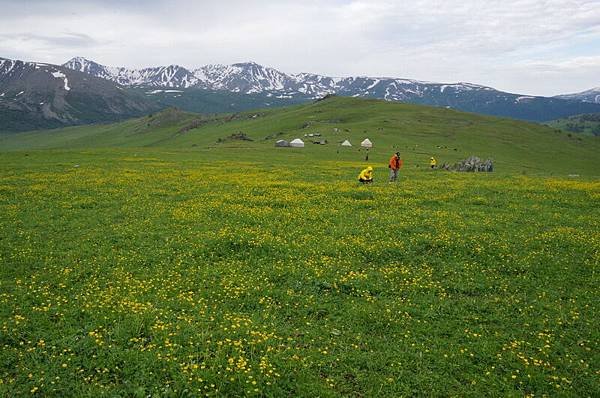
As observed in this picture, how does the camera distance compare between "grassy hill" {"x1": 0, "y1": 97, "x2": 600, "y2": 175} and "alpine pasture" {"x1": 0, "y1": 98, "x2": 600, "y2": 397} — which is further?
"grassy hill" {"x1": 0, "y1": 97, "x2": 600, "y2": 175}

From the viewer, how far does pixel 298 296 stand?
51.0 ft

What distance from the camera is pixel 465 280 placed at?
17.3 m

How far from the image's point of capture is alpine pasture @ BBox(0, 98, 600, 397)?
11.0 m

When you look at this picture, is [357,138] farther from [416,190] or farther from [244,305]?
[244,305]

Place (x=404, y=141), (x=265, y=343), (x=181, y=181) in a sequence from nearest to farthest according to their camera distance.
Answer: (x=265, y=343) → (x=181, y=181) → (x=404, y=141)

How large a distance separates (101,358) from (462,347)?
10.6 meters

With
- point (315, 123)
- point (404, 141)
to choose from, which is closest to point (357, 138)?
point (404, 141)

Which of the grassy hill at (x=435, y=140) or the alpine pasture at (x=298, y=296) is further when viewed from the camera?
the grassy hill at (x=435, y=140)

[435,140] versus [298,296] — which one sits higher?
[435,140]

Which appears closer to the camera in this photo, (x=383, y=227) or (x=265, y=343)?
(x=265, y=343)

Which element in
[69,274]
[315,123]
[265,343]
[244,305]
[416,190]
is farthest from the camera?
[315,123]

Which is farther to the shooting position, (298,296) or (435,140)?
(435,140)

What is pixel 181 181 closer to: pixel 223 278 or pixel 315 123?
pixel 223 278

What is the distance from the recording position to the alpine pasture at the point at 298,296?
1100 cm
